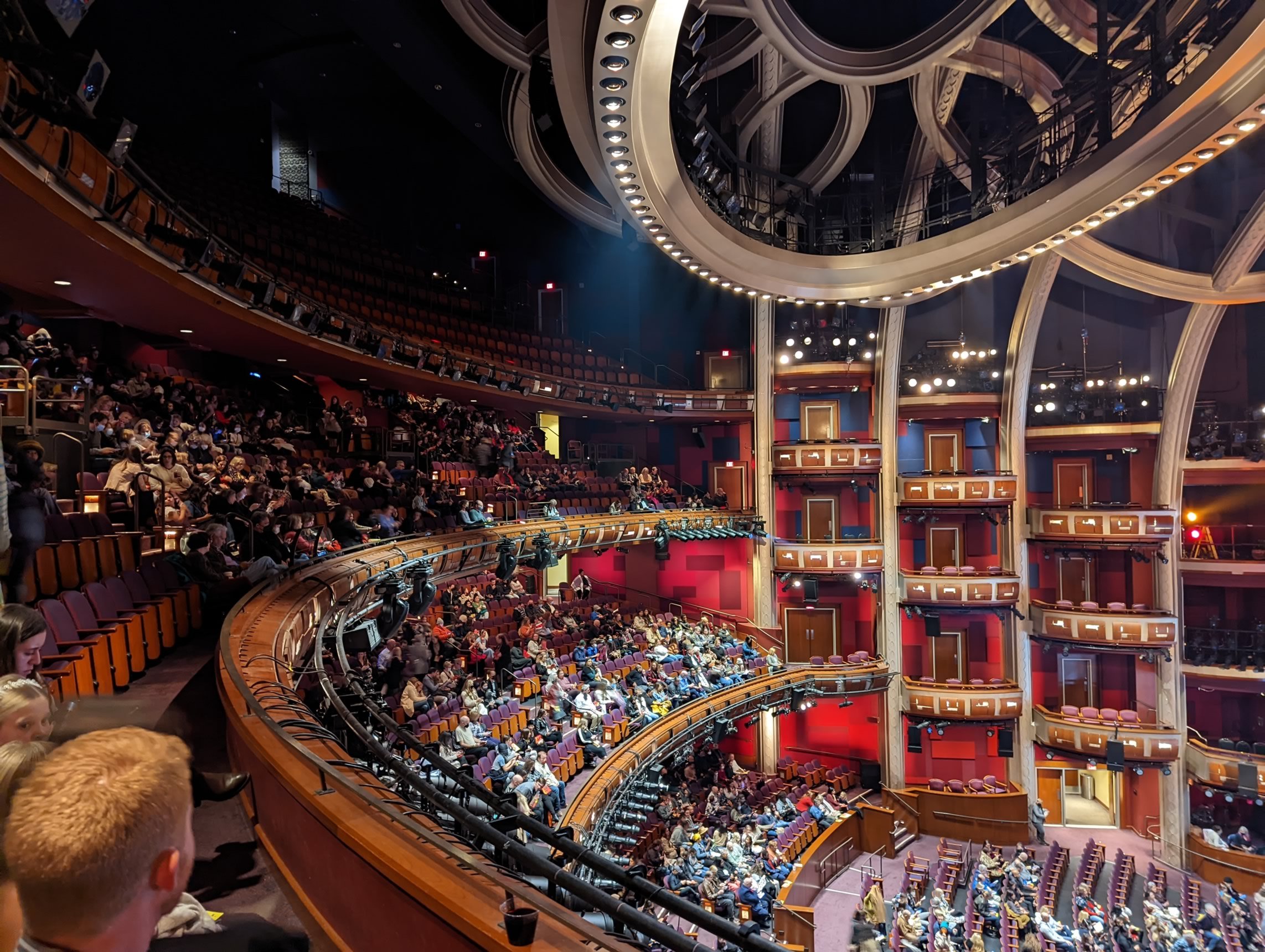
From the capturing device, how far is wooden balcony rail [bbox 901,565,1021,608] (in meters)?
14.5

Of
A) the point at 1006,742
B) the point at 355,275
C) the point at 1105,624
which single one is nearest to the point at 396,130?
the point at 355,275

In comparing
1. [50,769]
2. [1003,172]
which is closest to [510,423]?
[1003,172]

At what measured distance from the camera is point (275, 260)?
34.6 feet

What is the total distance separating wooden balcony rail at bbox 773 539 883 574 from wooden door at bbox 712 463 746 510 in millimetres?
1599

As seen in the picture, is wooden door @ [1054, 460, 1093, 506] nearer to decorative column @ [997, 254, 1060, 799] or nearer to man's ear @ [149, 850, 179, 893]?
decorative column @ [997, 254, 1060, 799]

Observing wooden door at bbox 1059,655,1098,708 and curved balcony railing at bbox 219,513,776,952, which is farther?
wooden door at bbox 1059,655,1098,708

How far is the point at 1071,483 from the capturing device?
15492mm

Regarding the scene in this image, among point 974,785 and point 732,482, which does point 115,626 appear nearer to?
point 732,482

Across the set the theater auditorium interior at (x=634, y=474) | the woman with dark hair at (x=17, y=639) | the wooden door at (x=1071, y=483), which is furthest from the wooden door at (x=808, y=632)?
the woman with dark hair at (x=17, y=639)

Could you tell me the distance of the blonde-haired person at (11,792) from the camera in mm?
1052

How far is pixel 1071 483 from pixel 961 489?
2852 mm

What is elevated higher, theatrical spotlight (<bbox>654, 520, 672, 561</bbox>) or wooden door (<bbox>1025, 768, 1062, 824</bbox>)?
theatrical spotlight (<bbox>654, 520, 672, 561</bbox>)

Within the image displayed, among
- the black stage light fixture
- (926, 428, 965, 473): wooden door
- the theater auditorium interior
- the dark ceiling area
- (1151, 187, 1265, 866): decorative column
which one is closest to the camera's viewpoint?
the theater auditorium interior

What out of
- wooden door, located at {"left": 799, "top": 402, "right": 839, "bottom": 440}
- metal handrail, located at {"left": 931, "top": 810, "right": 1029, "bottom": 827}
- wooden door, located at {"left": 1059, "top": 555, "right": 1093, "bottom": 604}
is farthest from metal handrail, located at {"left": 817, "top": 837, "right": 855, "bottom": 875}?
wooden door, located at {"left": 799, "top": 402, "right": 839, "bottom": 440}
